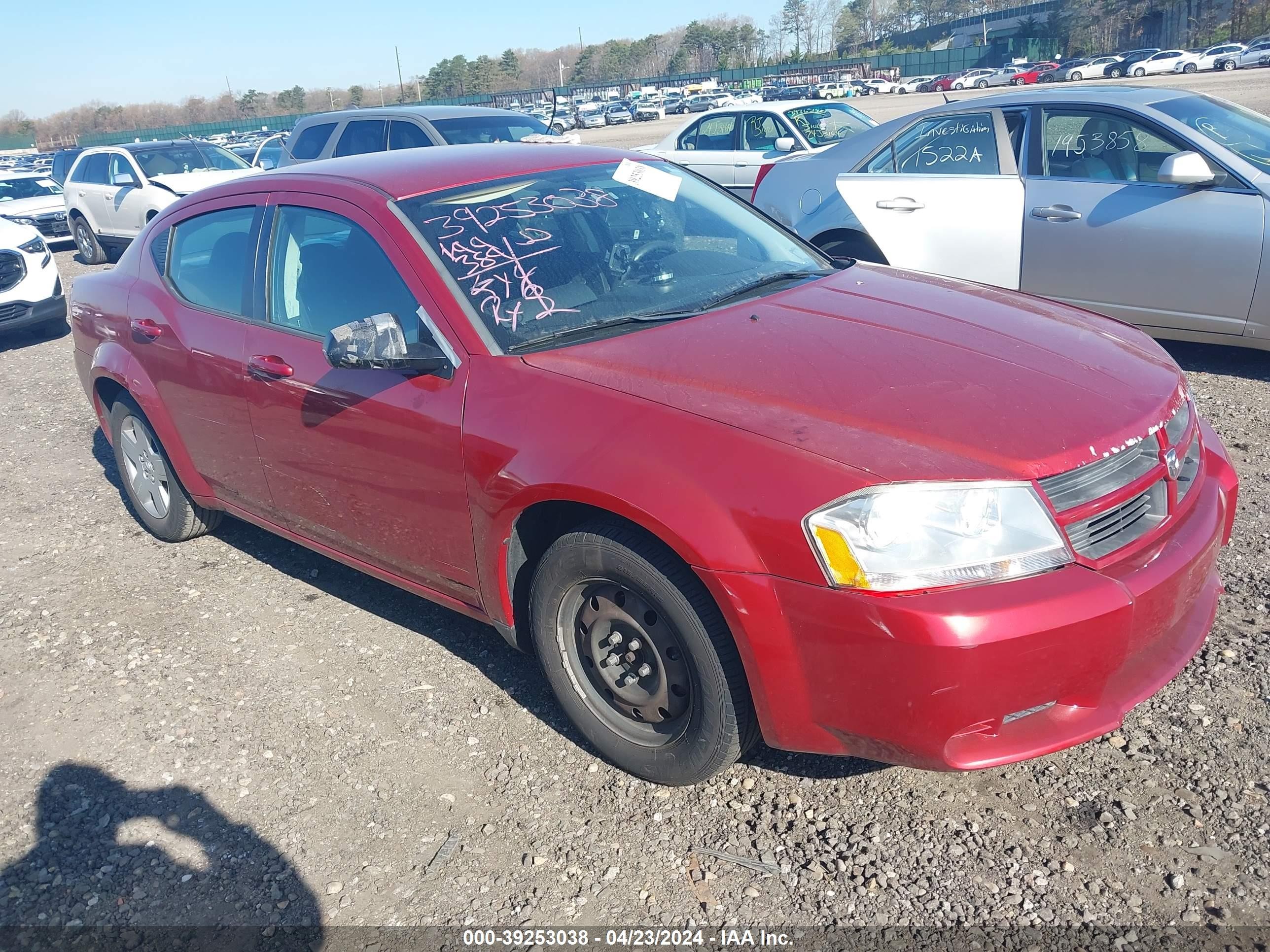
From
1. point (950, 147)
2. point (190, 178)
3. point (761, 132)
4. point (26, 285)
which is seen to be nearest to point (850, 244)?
point (950, 147)

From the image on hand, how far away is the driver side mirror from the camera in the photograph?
534cm

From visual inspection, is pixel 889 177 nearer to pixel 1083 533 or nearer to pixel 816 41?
pixel 1083 533

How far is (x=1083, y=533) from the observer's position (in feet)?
7.64

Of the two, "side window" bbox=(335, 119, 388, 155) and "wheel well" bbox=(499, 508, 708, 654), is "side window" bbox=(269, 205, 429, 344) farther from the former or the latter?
"side window" bbox=(335, 119, 388, 155)

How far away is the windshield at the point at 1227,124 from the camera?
561 cm

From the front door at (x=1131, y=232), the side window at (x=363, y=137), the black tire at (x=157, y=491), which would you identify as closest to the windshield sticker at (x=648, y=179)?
the black tire at (x=157, y=491)

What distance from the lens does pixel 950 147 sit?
21.2ft

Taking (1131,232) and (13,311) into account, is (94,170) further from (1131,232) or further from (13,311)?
(1131,232)

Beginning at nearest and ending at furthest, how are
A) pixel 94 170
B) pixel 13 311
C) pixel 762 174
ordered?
pixel 762 174
pixel 13 311
pixel 94 170

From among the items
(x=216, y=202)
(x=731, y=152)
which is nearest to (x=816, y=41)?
(x=731, y=152)

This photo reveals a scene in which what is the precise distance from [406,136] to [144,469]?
644 cm

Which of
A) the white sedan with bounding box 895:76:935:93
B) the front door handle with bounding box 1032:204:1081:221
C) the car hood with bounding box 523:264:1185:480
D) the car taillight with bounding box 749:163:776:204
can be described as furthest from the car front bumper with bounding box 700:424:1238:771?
the white sedan with bounding box 895:76:935:93

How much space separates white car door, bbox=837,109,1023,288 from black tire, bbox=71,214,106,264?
40.6 ft

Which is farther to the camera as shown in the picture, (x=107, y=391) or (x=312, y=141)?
(x=312, y=141)
